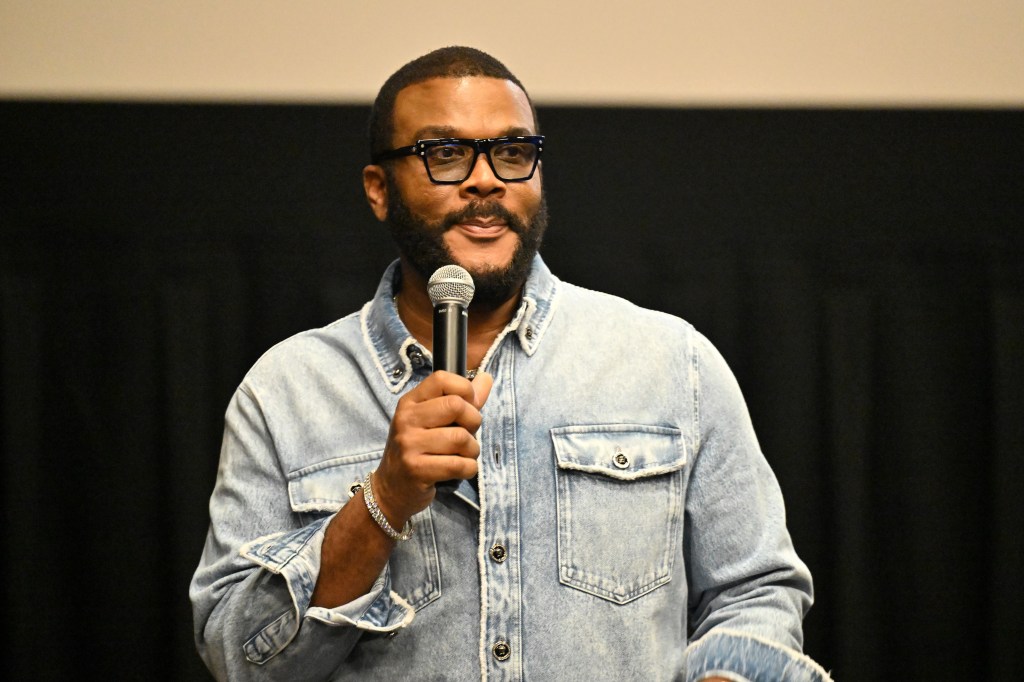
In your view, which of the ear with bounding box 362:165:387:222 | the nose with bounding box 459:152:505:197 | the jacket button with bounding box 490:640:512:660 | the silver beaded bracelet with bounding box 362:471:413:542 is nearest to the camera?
the silver beaded bracelet with bounding box 362:471:413:542

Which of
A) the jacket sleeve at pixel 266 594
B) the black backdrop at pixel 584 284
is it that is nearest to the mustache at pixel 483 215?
the jacket sleeve at pixel 266 594

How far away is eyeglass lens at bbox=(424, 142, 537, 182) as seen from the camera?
152 cm

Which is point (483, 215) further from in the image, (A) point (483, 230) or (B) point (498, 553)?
(B) point (498, 553)

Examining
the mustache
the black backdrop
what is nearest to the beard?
the mustache

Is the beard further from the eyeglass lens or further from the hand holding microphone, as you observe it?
the hand holding microphone

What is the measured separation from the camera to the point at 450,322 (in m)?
1.19

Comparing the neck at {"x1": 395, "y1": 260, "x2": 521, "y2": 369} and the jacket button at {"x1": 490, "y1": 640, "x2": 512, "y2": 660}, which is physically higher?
the neck at {"x1": 395, "y1": 260, "x2": 521, "y2": 369}

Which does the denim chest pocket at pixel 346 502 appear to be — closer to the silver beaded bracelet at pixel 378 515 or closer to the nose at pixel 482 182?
the silver beaded bracelet at pixel 378 515

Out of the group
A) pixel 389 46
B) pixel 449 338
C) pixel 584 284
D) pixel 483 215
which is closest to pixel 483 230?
pixel 483 215

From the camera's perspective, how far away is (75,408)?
2.34 meters

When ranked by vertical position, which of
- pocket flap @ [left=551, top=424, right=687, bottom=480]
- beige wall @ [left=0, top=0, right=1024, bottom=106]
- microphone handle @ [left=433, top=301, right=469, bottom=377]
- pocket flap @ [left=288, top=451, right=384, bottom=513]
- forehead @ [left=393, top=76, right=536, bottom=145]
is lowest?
pocket flap @ [left=288, top=451, right=384, bottom=513]

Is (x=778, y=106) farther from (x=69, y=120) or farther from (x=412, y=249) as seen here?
(x=69, y=120)

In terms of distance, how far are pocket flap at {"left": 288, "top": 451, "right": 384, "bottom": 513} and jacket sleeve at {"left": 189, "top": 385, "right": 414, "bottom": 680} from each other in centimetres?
3

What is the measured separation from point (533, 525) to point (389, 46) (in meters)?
1.35
